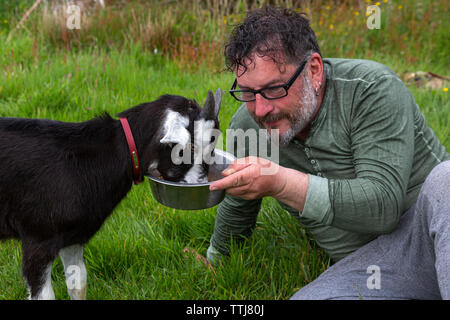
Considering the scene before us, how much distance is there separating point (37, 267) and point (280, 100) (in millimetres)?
1577

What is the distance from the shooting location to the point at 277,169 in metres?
2.16

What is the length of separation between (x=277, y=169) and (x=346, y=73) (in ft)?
2.45

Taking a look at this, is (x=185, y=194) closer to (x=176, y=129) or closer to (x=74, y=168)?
(x=176, y=129)

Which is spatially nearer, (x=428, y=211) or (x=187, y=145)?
(x=428, y=211)

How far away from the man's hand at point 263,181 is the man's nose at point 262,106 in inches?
12.2

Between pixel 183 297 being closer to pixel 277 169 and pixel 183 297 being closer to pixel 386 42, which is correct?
pixel 277 169

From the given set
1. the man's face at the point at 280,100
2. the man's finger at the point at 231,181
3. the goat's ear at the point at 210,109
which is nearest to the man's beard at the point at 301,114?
the man's face at the point at 280,100

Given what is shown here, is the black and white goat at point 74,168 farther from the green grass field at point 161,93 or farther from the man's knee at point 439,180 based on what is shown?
the man's knee at point 439,180

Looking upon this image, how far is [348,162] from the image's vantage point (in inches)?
99.0

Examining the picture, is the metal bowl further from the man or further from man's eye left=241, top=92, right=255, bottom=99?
man's eye left=241, top=92, right=255, bottom=99

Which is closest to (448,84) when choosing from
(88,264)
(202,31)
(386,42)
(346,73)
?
(386,42)

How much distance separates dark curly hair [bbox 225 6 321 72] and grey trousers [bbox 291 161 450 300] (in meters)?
0.90

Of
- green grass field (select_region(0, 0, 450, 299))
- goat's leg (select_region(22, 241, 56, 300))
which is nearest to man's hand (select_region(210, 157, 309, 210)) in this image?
green grass field (select_region(0, 0, 450, 299))

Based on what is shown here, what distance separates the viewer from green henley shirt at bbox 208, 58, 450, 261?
7.27 ft
